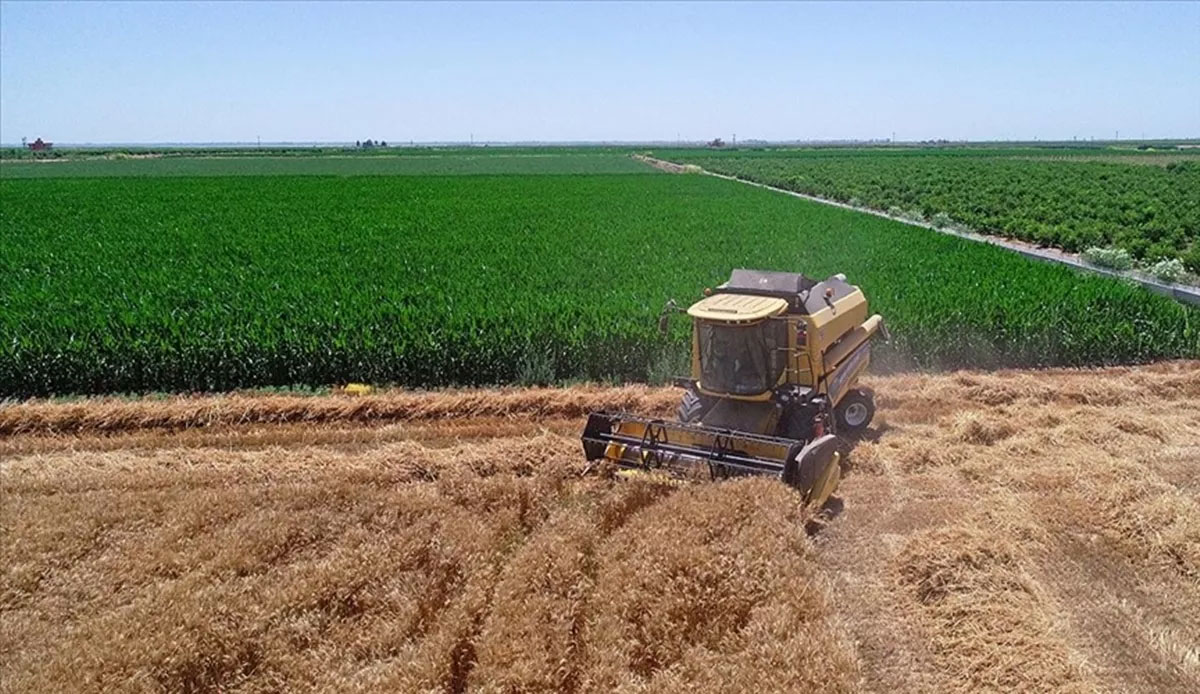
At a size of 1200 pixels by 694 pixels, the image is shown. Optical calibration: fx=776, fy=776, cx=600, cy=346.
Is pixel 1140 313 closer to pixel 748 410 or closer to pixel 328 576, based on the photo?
pixel 748 410

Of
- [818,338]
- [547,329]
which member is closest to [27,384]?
[547,329]

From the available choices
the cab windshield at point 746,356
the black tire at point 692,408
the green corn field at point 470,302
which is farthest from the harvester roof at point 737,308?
the green corn field at point 470,302

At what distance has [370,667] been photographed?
16.6 ft

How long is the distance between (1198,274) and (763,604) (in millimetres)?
18130

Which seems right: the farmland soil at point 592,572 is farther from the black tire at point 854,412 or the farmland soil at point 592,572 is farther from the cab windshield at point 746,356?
the cab windshield at point 746,356

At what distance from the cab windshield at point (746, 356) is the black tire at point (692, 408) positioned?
16.8 inches

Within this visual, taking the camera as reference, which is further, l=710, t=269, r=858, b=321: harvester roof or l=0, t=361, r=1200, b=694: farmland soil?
l=710, t=269, r=858, b=321: harvester roof

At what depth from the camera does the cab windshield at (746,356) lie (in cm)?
746

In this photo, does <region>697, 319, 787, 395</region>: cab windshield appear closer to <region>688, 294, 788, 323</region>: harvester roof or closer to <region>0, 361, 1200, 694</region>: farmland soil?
<region>688, 294, 788, 323</region>: harvester roof

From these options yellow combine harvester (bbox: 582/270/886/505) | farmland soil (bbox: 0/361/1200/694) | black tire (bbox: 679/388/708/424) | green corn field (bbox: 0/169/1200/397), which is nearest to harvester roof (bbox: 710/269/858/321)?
yellow combine harvester (bbox: 582/270/886/505)

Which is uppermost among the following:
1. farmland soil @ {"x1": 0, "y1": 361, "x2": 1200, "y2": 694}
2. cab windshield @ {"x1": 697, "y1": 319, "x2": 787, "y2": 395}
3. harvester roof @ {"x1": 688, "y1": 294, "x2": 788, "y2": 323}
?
harvester roof @ {"x1": 688, "y1": 294, "x2": 788, "y2": 323}

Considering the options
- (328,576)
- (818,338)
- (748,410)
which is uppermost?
(818,338)

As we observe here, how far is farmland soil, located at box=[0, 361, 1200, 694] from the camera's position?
5.01 m

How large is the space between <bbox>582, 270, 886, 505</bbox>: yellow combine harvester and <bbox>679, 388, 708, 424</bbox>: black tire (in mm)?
10
